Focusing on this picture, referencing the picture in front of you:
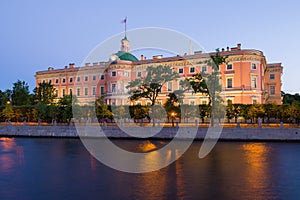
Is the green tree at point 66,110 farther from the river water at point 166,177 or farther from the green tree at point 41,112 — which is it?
the river water at point 166,177

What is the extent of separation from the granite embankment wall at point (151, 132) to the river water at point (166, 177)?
4.32 meters

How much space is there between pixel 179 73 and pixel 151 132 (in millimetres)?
22431

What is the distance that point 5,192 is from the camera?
1477 cm

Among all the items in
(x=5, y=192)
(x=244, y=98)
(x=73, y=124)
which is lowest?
(x=5, y=192)

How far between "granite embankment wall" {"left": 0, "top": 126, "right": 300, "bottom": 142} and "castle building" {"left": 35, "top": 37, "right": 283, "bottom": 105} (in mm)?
10320

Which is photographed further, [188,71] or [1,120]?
[188,71]

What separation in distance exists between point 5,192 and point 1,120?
40.1 m

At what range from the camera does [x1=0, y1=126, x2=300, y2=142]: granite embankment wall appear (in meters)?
30.3

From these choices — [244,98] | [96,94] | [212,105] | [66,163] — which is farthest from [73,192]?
[96,94]

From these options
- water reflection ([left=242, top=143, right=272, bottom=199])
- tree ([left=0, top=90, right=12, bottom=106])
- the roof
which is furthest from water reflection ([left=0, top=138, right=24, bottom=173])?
the roof

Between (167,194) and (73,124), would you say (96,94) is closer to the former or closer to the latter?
(73,124)

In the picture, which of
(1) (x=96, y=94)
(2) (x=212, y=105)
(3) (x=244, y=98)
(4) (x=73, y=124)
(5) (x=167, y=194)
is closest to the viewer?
(5) (x=167, y=194)

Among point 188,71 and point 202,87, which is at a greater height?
point 188,71

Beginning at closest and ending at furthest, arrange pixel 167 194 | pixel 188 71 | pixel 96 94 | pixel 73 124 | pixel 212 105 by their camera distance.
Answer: pixel 167 194 < pixel 212 105 < pixel 73 124 < pixel 188 71 < pixel 96 94
